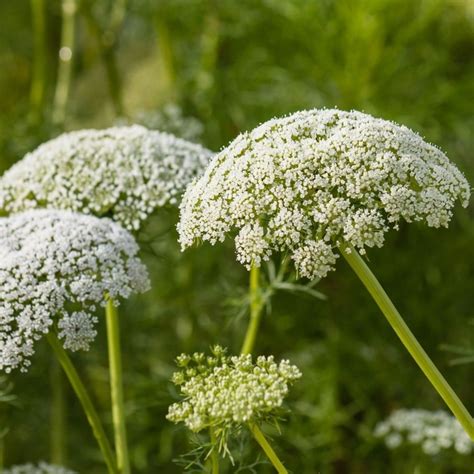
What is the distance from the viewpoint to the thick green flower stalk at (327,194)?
93.0 inches

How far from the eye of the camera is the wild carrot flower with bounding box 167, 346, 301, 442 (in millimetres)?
2254

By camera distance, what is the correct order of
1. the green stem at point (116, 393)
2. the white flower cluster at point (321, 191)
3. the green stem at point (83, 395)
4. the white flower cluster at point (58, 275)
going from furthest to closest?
1. the green stem at point (116, 393)
2. the green stem at point (83, 395)
3. the white flower cluster at point (58, 275)
4. the white flower cluster at point (321, 191)

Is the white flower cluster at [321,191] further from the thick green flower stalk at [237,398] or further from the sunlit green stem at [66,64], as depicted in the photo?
the sunlit green stem at [66,64]

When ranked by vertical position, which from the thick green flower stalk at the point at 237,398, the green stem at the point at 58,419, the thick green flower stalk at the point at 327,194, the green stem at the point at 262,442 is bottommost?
the green stem at the point at 262,442

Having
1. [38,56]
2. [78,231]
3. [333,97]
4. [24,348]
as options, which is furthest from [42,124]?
[24,348]

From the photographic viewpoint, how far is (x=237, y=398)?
2262mm

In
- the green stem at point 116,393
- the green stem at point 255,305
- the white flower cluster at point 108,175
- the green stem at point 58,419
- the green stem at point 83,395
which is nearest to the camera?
the green stem at point 83,395

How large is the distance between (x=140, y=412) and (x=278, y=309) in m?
1.15

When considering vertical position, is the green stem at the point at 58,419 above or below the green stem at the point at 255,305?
above

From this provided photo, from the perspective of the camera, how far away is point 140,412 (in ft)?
18.0

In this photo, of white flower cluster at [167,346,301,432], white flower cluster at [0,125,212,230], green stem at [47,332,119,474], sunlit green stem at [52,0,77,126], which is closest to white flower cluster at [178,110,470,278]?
white flower cluster at [167,346,301,432]

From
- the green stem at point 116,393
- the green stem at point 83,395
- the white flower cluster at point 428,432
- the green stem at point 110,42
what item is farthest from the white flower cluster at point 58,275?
the green stem at point 110,42

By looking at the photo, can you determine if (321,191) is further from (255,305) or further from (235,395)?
(255,305)

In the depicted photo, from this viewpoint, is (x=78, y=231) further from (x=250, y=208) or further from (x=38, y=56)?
(x=38, y=56)
